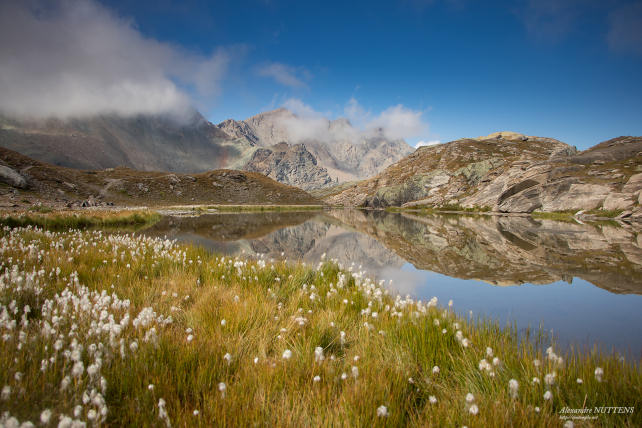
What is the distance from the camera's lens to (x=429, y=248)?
46.7 ft

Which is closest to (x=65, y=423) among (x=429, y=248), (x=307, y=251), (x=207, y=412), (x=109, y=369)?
(x=207, y=412)

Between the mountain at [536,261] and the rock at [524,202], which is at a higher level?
the rock at [524,202]

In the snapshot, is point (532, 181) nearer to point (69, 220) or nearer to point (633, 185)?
point (633, 185)

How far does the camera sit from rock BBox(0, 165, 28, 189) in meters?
38.4

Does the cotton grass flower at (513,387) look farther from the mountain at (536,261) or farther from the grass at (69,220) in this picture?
the grass at (69,220)

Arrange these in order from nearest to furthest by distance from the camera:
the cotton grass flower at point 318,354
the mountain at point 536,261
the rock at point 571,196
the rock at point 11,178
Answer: the cotton grass flower at point 318,354, the mountain at point 536,261, the rock at point 571,196, the rock at point 11,178

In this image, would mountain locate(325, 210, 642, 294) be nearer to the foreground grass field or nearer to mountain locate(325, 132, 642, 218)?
the foreground grass field

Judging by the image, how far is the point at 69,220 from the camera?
19000mm

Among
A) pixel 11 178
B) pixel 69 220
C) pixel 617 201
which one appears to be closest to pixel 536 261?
pixel 69 220

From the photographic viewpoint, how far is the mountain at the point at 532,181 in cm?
3725

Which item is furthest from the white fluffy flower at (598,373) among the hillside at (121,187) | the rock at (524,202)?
the rock at (524,202)

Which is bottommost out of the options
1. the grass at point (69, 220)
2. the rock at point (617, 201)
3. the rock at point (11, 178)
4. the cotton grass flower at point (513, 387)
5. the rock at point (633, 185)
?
the grass at point (69, 220)

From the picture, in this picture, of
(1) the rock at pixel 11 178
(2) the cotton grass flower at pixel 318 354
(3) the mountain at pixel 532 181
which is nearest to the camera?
(2) the cotton grass flower at pixel 318 354

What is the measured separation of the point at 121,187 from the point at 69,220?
6649 cm
